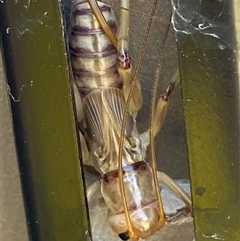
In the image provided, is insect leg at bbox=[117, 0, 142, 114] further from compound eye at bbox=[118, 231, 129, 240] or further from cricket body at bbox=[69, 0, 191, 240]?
compound eye at bbox=[118, 231, 129, 240]

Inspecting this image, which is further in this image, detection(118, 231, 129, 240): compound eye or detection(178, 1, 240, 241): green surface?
detection(118, 231, 129, 240): compound eye

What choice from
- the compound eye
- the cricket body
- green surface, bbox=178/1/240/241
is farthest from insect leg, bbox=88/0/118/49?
the compound eye

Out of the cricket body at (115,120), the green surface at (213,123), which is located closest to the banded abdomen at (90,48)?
the cricket body at (115,120)

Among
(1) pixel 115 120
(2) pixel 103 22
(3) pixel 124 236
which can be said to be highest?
(2) pixel 103 22

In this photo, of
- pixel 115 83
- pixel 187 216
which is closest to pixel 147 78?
pixel 115 83

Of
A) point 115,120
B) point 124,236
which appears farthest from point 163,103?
point 124,236

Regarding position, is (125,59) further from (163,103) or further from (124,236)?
(124,236)
